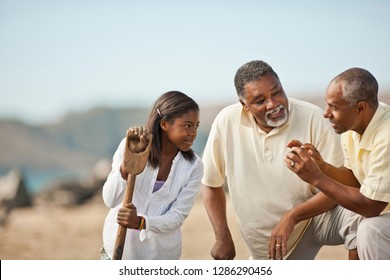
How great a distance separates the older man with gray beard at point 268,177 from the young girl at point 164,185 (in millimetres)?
349

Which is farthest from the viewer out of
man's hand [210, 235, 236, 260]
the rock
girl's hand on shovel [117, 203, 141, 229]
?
the rock

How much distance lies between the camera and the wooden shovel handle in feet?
11.0

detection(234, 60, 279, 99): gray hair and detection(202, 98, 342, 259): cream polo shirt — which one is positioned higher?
detection(234, 60, 279, 99): gray hair

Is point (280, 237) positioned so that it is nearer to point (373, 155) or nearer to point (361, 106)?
point (373, 155)

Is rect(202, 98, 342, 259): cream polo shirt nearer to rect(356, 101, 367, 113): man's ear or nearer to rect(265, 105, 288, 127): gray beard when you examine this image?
rect(265, 105, 288, 127): gray beard

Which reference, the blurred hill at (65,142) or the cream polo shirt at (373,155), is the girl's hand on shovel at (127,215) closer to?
the cream polo shirt at (373,155)

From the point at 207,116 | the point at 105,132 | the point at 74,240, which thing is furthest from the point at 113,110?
the point at 74,240

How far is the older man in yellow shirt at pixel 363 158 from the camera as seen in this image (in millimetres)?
3324

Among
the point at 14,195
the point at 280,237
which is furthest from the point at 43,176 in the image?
the point at 280,237

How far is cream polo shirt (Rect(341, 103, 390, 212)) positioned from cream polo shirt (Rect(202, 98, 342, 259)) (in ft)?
0.56

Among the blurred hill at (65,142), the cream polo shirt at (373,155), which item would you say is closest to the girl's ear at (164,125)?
the cream polo shirt at (373,155)

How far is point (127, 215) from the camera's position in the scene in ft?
10.9

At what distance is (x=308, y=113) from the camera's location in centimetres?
385

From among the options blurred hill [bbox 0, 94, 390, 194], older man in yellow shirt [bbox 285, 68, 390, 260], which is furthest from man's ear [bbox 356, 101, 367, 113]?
blurred hill [bbox 0, 94, 390, 194]
